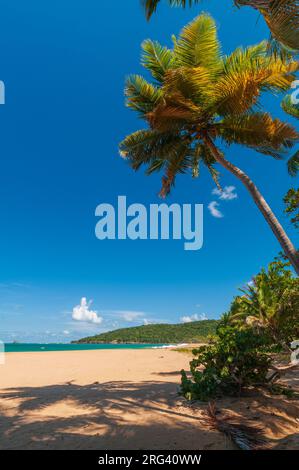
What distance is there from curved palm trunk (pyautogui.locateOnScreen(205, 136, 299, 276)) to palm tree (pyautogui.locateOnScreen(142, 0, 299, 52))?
3.25m

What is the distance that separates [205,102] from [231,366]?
692 cm

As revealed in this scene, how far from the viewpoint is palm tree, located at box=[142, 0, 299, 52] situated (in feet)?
16.0

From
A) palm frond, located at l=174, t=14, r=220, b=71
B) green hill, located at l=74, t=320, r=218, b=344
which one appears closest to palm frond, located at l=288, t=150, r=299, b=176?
palm frond, located at l=174, t=14, r=220, b=71

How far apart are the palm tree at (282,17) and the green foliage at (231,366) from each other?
550 cm

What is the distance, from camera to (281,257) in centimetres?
973

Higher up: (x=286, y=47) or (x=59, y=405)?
(x=286, y=47)

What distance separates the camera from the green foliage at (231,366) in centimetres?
645

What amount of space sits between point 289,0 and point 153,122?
14.3 ft

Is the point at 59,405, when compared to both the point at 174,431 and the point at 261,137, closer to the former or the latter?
the point at 174,431

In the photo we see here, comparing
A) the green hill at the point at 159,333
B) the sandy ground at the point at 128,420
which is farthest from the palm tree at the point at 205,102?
the green hill at the point at 159,333

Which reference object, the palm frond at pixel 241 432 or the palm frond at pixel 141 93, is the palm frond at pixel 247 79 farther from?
the palm frond at pixel 241 432

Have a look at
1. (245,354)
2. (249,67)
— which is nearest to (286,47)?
(249,67)
